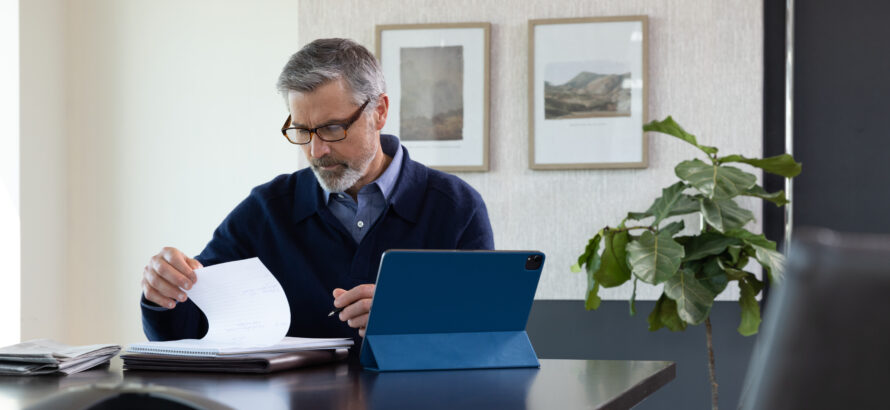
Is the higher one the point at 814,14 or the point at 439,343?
the point at 814,14

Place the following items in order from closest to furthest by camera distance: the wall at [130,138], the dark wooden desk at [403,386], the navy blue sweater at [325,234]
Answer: the dark wooden desk at [403,386] → the navy blue sweater at [325,234] → the wall at [130,138]

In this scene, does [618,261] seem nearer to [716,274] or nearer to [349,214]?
[716,274]

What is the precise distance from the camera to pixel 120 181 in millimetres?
3906

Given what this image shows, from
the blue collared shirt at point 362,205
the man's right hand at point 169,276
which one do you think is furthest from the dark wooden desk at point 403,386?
the blue collared shirt at point 362,205

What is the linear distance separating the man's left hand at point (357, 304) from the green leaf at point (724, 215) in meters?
1.60

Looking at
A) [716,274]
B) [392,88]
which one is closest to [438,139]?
[392,88]

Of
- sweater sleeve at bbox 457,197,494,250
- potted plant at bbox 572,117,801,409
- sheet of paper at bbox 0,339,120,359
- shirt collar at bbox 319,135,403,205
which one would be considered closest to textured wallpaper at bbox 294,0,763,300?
potted plant at bbox 572,117,801,409

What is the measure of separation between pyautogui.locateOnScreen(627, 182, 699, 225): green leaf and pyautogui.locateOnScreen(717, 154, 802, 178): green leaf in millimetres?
164

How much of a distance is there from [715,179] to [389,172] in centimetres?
120

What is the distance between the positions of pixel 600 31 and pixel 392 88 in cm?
83

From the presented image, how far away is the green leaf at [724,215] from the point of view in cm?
283

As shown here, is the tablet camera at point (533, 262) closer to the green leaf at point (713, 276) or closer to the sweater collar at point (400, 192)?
the sweater collar at point (400, 192)

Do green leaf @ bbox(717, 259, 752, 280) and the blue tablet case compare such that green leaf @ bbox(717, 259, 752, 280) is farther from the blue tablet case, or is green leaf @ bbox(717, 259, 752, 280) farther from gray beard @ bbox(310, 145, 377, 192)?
the blue tablet case

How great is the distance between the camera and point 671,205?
2.94 m
